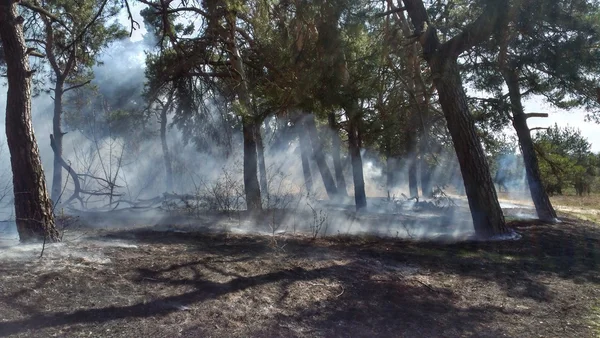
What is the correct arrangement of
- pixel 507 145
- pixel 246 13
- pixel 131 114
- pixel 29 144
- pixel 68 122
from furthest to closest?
1. pixel 68 122
2. pixel 131 114
3. pixel 507 145
4. pixel 246 13
5. pixel 29 144

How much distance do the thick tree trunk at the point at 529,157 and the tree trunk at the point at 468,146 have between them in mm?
4854

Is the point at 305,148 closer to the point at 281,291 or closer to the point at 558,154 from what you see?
the point at 558,154

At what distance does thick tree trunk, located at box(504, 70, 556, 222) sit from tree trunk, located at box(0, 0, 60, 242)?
1098 centimetres

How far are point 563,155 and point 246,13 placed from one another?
40.1 feet

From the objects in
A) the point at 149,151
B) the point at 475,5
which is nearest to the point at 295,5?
the point at 475,5

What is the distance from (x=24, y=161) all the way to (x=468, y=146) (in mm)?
6758

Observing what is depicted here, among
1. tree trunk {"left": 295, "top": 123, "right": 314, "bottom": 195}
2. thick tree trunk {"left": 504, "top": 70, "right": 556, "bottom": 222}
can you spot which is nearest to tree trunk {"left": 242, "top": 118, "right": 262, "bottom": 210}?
tree trunk {"left": 295, "top": 123, "right": 314, "bottom": 195}

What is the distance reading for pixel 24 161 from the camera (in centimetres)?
623

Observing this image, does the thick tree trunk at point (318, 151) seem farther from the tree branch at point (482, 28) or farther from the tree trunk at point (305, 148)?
the tree branch at point (482, 28)

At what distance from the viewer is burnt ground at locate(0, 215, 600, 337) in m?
4.31

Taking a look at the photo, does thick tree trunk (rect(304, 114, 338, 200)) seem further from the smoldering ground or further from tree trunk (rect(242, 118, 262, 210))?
tree trunk (rect(242, 118, 262, 210))

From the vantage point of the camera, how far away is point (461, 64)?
41.2 feet

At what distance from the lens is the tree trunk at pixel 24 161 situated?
244 inches

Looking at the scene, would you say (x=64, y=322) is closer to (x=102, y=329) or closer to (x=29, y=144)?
(x=102, y=329)
